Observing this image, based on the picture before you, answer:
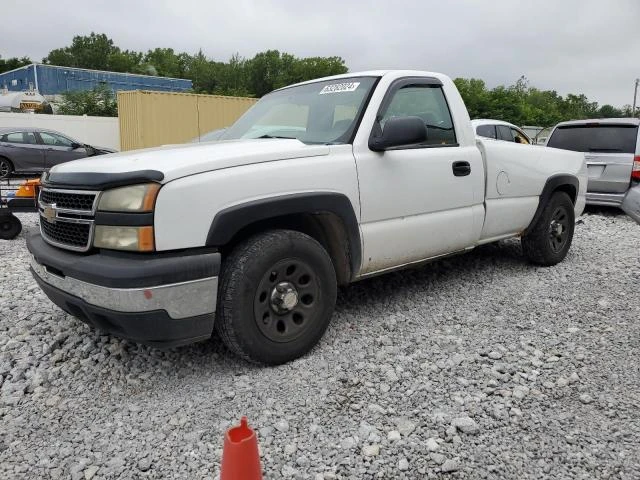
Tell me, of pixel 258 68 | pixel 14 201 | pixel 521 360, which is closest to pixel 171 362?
pixel 521 360

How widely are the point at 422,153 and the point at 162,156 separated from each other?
1.89 m

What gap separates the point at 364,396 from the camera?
2.88 m

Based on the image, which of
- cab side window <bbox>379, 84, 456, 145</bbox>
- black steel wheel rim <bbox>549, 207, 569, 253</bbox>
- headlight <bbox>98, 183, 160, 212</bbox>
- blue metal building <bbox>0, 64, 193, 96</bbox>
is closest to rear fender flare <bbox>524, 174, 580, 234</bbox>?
black steel wheel rim <bbox>549, 207, 569, 253</bbox>

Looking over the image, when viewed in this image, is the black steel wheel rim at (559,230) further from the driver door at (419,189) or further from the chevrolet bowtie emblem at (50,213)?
the chevrolet bowtie emblem at (50,213)

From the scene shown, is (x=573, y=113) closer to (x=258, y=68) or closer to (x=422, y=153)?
(x=258, y=68)

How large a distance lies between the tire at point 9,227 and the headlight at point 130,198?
17.2 ft

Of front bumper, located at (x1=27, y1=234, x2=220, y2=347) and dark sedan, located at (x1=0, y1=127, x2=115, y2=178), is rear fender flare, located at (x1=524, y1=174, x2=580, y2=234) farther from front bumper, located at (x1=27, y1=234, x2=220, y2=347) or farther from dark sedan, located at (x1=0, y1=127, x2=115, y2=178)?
dark sedan, located at (x1=0, y1=127, x2=115, y2=178)

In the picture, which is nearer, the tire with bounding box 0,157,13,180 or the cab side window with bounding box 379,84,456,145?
the cab side window with bounding box 379,84,456,145

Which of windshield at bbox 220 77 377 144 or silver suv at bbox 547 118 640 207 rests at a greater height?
windshield at bbox 220 77 377 144

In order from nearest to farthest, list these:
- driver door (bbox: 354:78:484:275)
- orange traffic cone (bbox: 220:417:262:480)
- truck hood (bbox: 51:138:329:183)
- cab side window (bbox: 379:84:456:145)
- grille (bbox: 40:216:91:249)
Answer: orange traffic cone (bbox: 220:417:262:480), truck hood (bbox: 51:138:329:183), grille (bbox: 40:216:91:249), driver door (bbox: 354:78:484:275), cab side window (bbox: 379:84:456:145)

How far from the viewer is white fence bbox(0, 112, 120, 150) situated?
76.5 ft

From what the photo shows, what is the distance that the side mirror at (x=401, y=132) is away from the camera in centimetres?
339

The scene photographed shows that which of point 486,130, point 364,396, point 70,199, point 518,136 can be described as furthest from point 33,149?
point 364,396

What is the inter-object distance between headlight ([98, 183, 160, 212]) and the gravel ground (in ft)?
3.46
